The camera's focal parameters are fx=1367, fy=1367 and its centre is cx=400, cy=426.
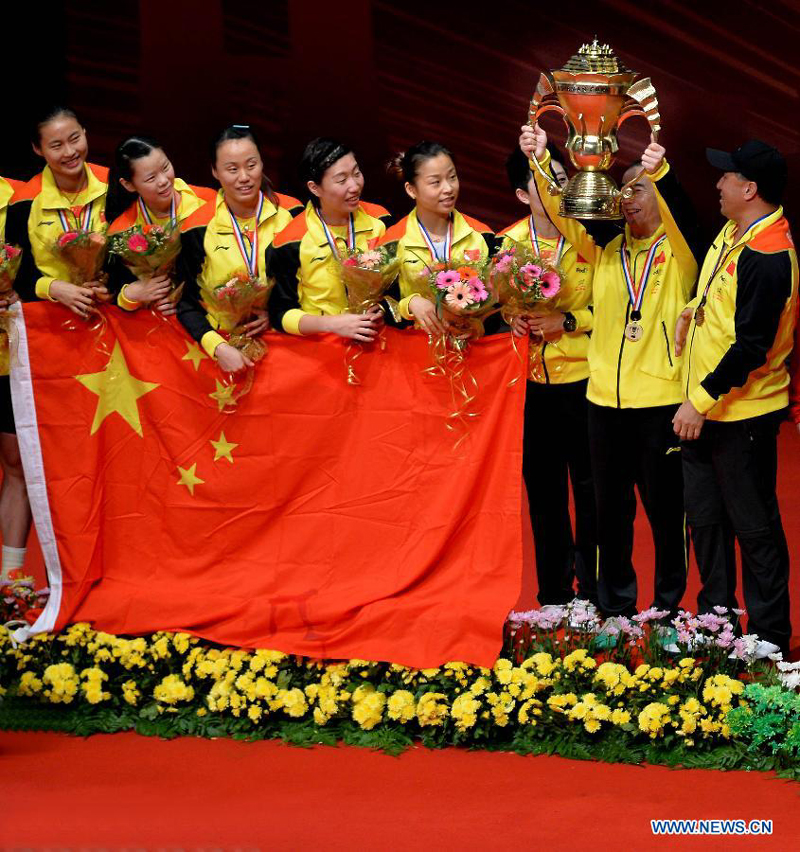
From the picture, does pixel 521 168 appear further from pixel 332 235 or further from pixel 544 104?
pixel 332 235

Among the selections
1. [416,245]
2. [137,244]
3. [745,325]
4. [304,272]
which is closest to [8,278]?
[137,244]

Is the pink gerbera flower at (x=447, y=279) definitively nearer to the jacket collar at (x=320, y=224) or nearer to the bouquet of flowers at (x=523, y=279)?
the bouquet of flowers at (x=523, y=279)

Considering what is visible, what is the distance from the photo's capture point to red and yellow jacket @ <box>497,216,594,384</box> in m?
4.51

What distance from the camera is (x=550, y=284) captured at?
13.9 ft

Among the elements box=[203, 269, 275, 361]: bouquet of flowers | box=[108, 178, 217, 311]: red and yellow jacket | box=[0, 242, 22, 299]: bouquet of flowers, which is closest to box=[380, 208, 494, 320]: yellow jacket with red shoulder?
box=[203, 269, 275, 361]: bouquet of flowers

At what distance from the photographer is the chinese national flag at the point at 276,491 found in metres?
4.36

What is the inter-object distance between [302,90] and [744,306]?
14.8ft

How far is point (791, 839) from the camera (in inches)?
130

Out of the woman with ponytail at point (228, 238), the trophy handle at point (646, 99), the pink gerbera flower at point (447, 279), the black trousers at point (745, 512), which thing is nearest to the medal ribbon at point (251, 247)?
the woman with ponytail at point (228, 238)

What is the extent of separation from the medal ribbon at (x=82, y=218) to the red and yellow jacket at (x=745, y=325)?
2.15 meters

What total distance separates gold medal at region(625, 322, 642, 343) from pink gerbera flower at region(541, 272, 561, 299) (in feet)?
0.99

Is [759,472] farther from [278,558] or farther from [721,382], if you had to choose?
[278,558]

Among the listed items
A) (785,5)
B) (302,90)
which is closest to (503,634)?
Result: (302,90)

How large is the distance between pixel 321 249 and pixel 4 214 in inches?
49.0
